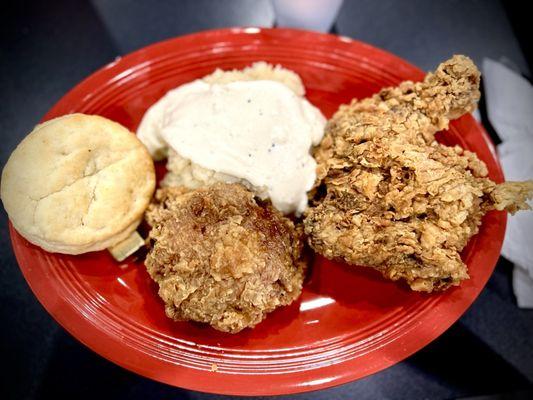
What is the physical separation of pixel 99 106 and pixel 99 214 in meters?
0.57

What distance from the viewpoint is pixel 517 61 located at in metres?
2.25

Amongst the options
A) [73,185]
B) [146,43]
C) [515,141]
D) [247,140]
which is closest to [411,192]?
[247,140]

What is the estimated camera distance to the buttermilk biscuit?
1509 millimetres

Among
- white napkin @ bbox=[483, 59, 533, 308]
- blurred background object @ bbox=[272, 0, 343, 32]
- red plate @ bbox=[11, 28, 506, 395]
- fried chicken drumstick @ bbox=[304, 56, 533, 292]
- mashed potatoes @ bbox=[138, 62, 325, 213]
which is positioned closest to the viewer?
fried chicken drumstick @ bbox=[304, 56, 533, 292]

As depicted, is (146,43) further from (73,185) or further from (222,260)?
(222,260)

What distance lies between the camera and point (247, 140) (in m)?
1.69

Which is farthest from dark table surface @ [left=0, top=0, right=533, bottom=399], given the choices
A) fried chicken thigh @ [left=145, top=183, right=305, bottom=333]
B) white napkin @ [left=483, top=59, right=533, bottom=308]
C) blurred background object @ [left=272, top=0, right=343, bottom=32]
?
fried chicken thigh @ [left=145, top=183, right=305, bottom=333]

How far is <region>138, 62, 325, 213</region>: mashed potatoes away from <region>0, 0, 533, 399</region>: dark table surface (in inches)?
28.9

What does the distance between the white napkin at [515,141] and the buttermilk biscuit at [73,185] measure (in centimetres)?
147

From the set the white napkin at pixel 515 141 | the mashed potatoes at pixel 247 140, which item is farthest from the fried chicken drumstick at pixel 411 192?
the white napkin at pixel 515 141

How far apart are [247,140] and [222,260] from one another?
49cm

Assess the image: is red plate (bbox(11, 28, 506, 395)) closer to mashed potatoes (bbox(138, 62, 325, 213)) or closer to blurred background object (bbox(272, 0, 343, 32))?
mashed potatoes (bbox(138, 62, 325, 213))

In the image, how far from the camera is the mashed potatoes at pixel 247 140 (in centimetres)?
167

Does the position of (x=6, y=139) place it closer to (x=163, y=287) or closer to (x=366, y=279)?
(x=163, y=287)
